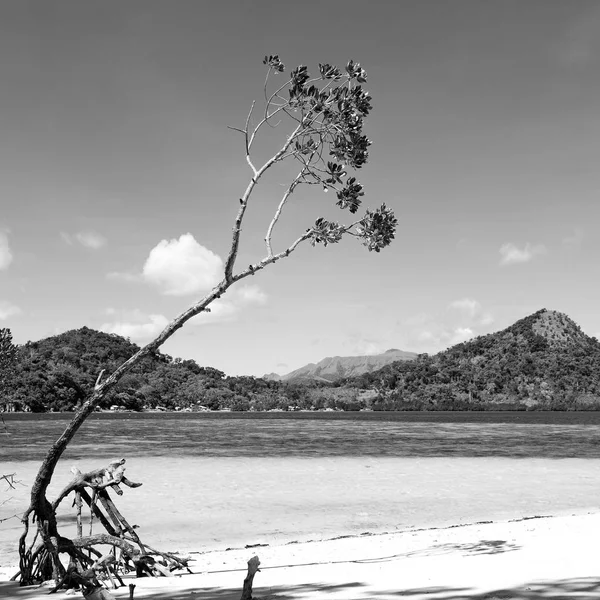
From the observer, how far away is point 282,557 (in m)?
10.9

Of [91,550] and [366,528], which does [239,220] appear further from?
[366,528]

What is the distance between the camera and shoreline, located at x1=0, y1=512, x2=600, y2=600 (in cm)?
730

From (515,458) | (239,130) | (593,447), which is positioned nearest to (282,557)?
(239,130)

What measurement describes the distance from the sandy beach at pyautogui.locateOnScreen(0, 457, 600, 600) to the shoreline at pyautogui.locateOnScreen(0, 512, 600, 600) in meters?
0.03

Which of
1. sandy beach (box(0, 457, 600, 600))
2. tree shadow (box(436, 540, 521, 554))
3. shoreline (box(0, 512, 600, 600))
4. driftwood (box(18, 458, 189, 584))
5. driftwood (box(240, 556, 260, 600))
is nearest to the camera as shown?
driftwood (box(240, 556, 260, 600))

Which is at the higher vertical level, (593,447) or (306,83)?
(306,83)

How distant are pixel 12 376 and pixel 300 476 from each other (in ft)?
60.6

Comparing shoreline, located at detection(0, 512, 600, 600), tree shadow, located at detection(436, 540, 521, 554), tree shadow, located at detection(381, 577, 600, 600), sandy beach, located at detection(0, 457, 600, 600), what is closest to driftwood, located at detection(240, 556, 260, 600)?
shoreline, located at detection(0, 512, 600, 600)

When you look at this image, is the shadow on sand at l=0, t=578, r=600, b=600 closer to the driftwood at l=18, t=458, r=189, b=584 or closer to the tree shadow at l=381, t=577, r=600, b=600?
the tree shadow at l=381, t=577, r=600, b=600

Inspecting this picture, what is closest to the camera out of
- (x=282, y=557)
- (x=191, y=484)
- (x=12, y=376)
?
(x=12, y=376)

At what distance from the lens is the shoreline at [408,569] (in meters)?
7.30

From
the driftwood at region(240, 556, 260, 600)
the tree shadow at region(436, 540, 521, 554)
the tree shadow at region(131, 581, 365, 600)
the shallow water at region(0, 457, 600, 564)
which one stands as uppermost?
the driftwood at region(240, 556, 260, 600)

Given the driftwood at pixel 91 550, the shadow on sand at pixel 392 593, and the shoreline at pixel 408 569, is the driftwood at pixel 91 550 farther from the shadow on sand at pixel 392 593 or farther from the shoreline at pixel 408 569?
the shadow on sand at pixel 392 593

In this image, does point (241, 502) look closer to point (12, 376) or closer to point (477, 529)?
point (477, 529)
